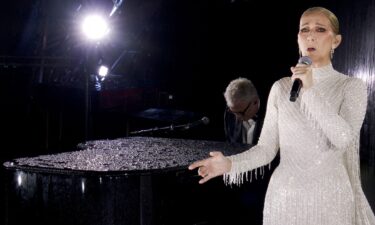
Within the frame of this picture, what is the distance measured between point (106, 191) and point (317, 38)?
158 cm

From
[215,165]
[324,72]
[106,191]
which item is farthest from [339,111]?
[106,191]

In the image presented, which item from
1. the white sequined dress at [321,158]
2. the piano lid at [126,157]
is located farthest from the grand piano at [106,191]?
the white sequined dress at [321,158]

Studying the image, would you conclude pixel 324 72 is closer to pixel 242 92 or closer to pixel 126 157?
pixel 126 157

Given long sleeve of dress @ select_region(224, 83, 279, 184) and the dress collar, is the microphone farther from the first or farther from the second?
long sleeve of dress @ select_region(224, 83, 279, 184)

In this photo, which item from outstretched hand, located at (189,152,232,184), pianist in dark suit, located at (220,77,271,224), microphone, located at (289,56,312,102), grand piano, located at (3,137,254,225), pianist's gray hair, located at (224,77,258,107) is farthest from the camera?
pianist's gray hair, located at (224,77,258,107)

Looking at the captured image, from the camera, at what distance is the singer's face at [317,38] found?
1632mm

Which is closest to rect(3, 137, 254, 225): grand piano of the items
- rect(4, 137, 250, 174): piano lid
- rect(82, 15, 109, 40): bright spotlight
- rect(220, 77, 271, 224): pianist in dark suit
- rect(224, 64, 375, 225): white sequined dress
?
rect(4, 137, 250, 174): piano lid

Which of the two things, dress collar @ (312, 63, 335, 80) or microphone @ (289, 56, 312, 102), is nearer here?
microphone @ (289, 56, 312, 102)

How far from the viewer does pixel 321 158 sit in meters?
1.62

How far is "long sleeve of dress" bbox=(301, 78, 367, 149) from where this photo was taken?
1471 mm

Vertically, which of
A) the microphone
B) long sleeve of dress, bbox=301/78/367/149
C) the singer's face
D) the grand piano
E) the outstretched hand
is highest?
the singer's face

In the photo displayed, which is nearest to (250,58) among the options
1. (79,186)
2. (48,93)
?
(48,93)

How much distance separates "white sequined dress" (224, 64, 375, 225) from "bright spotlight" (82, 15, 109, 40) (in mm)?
4209

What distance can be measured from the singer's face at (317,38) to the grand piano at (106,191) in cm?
135
